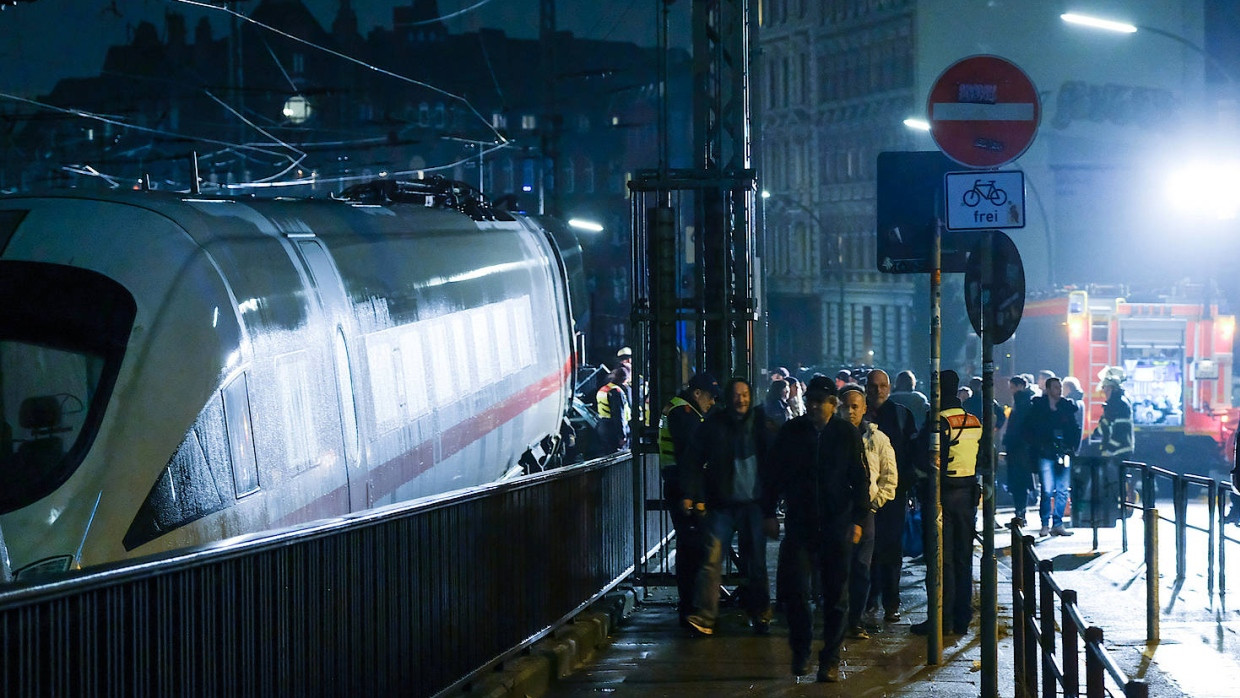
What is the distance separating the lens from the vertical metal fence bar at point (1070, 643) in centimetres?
611

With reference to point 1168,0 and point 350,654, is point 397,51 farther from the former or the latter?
point 350,654

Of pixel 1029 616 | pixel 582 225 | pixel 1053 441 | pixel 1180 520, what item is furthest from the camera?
pixel 582 225

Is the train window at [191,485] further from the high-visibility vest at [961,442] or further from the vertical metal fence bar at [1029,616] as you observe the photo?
the high-visibility vest at [961,442]

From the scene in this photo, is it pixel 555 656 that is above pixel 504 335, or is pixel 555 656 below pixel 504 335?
below

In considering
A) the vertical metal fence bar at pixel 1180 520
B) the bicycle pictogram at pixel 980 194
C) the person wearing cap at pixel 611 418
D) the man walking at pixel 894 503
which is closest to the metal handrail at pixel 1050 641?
the bicycle pictogram at pixel 980 194

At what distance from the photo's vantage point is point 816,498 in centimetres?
1012

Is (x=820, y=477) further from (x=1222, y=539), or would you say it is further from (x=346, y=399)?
(x=1222, y=539)

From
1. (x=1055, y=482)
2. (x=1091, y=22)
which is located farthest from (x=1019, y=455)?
(x=1091, y=22)

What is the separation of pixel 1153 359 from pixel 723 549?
2552 centimetres

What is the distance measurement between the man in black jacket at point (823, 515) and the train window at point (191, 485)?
3.17m

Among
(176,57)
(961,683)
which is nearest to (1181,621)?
(961,683)

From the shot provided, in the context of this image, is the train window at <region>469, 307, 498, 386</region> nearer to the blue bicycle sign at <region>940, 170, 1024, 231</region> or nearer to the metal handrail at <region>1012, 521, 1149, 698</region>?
the blue bicycle sign at <region>940, 170, 1024, 231</region>

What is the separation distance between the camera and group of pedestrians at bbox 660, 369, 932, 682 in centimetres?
1005

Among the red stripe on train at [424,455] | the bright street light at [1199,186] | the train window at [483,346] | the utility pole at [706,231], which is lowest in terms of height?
the red stripe on train at [424,455]
